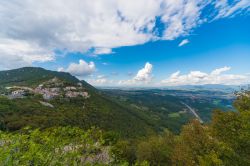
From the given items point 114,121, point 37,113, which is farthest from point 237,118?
point 114,121

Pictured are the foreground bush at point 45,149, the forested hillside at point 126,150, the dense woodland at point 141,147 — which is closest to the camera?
the foreground bush at point 45,149

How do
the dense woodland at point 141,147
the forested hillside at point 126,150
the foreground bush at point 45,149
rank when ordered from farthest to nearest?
the dense woodland at point 141,147 < the forested hillside at point 126,150 < the foreground bush at point 45,149

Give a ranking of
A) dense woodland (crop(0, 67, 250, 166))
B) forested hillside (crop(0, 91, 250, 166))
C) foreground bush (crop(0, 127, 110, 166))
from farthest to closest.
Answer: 1. dense woodland (crop(0, 67, 250, 166))
2. forested hillside (crop(0, 91, 250, 166))
3. foreground bush (crop(0, 127, 110, 166))

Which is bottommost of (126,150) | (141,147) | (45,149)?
(126,150)

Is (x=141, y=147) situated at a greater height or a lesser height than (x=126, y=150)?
greater

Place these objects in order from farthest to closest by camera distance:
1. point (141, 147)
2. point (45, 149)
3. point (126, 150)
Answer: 1. point (141, 147)
2. point (126, 150)
3. point (45, 149)

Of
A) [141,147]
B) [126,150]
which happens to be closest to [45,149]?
[126,150]

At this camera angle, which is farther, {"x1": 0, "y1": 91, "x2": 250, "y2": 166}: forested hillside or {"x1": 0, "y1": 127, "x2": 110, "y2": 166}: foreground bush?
{"x1": 0, "y1": 91, "x2": 250, "y2": 166}: forested hillside

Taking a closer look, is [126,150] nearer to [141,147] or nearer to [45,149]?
[141,147]

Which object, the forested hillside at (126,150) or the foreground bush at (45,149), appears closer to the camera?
the foreground bush at (45,149)

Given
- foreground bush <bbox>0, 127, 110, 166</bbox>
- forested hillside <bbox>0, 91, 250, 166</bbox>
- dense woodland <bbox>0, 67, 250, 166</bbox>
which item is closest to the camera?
foreground bush <bbox>0, 127, 110, 166</bbox>

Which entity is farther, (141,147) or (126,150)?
(141,147)
